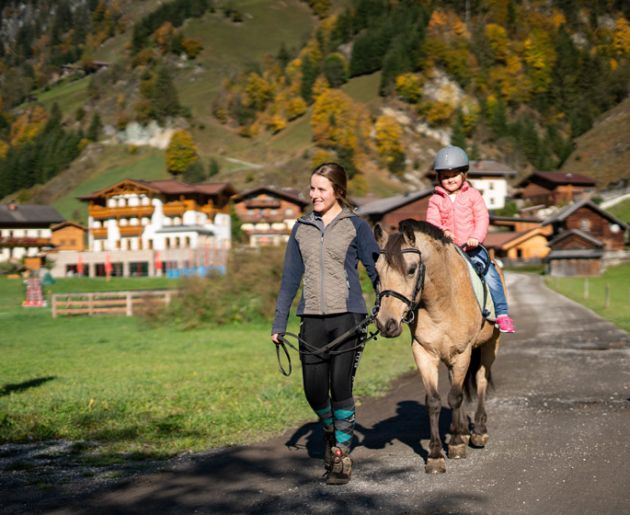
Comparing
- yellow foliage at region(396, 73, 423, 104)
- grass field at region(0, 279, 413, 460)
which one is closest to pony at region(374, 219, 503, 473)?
grass field at region(0, 279, 413, 460)

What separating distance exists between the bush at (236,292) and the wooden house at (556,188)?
292 feet

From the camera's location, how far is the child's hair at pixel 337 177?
6.04 meters

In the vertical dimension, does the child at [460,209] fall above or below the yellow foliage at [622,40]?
below

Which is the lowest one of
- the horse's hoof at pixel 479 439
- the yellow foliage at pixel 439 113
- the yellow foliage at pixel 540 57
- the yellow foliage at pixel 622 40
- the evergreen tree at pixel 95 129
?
the horse's hoof at pixel 479 439

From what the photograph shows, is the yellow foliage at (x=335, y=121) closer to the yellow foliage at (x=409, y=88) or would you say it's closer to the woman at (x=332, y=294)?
the yellow foliage at (x=409, y=88)

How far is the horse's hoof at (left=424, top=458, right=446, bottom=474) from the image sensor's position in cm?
604

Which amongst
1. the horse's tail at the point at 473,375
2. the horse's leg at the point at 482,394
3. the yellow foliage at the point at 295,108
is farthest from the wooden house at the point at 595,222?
the yellow foliage at the point at 295,108

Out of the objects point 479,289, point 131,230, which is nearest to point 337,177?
point 479,289

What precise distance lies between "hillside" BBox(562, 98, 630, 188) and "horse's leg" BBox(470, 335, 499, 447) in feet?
390

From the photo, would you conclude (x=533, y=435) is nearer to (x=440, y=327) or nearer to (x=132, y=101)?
(x=440, y=327)

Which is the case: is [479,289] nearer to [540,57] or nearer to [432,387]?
[432,387]

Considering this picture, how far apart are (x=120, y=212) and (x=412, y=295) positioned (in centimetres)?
9557

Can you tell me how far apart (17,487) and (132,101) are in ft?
Answer: 652

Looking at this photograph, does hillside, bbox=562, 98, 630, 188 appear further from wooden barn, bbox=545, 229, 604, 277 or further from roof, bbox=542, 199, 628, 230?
wooden barn, bbox=545, 229, 604, 277
